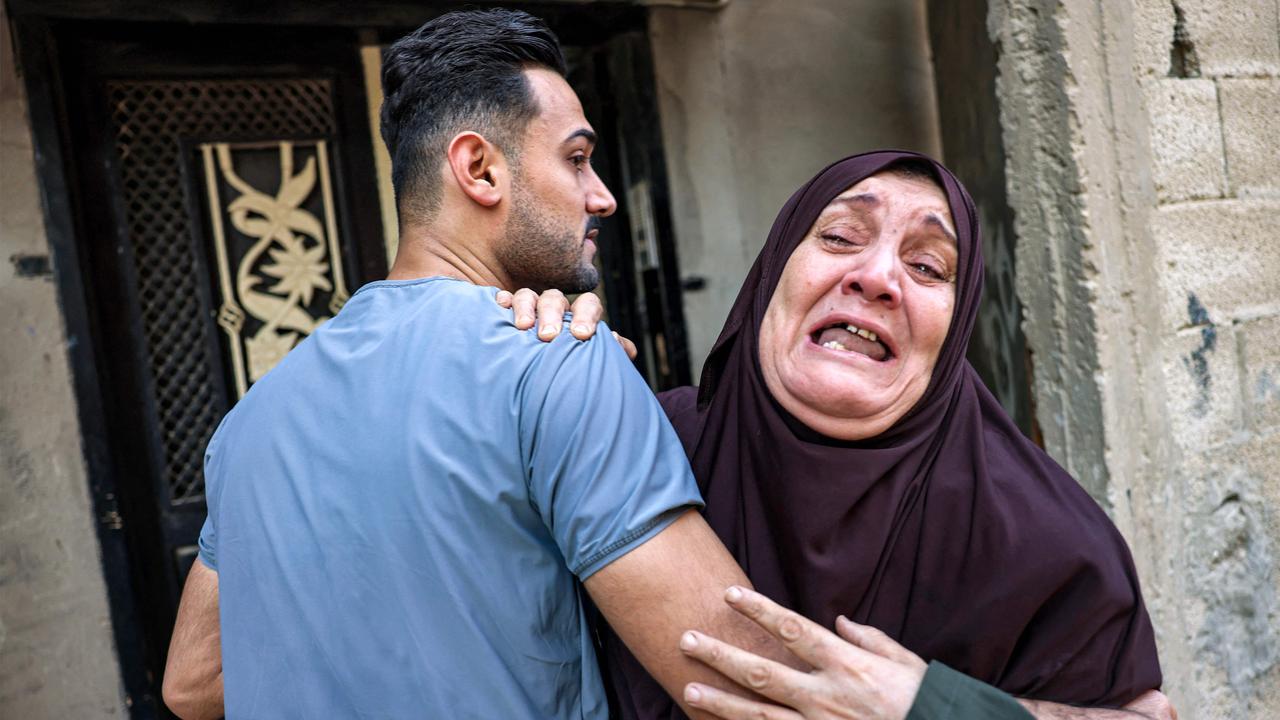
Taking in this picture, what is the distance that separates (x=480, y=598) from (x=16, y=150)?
1.96m

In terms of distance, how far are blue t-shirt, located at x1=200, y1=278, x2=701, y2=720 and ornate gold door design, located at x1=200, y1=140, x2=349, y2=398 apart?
1.53 m

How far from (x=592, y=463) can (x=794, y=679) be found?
1.27 ft

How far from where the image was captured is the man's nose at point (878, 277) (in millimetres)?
1472

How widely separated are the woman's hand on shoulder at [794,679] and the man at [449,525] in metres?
0.03

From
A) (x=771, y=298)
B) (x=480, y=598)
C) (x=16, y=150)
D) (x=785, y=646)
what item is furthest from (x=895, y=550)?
(x=16, y=150)

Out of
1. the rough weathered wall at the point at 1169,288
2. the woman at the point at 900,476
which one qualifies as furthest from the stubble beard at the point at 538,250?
the rough weathered wall at the point at 1169,288

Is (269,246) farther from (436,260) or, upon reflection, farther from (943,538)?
(943,538)

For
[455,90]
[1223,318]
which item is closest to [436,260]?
[455,90]

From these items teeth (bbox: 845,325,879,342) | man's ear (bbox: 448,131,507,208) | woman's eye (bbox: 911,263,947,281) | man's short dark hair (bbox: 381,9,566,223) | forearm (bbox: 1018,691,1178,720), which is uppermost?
man's short dark hair (bbox: 381,9,566,223)

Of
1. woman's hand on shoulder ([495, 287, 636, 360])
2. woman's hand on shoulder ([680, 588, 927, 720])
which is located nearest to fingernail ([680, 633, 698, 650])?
woman's hand on shoulder ([680, 588, 927, 720])

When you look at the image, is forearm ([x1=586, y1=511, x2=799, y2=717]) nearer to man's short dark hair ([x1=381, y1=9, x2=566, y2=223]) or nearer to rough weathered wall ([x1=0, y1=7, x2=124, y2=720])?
man's short dark hair ([x1=381, y1=9, x2=566, y2=223])

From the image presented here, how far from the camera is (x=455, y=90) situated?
61.2 inches

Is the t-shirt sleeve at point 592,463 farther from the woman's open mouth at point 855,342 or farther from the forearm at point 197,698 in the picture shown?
the forearm at point 197,698

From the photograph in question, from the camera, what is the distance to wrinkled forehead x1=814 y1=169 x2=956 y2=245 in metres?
1.54
